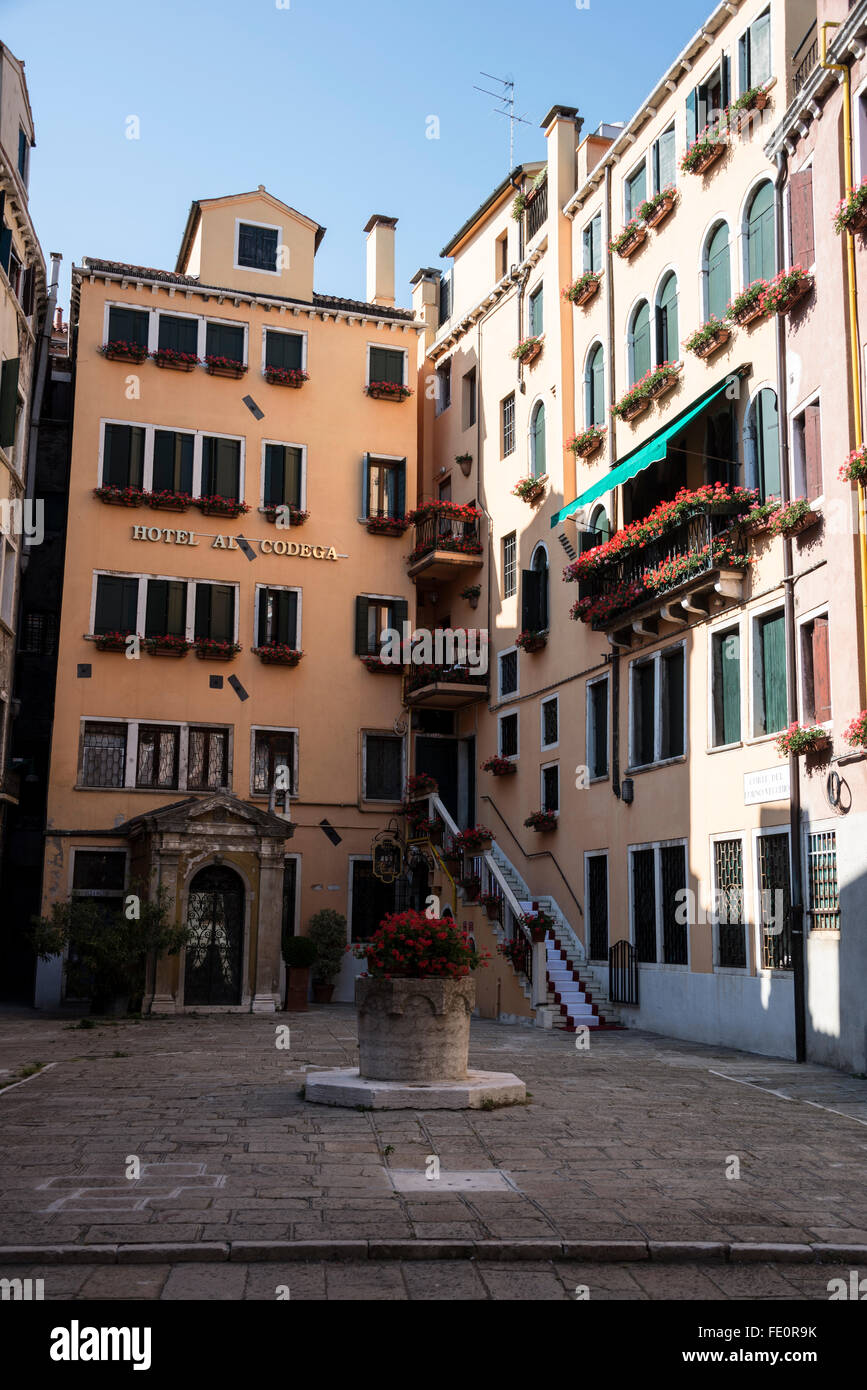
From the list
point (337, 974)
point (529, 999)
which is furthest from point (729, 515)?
point (337, 974)

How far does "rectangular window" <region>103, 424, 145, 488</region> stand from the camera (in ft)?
94.5

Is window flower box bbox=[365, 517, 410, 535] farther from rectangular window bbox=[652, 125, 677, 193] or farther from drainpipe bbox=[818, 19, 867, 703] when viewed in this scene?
drainpipe bbox=[818, 19, 867, 703]

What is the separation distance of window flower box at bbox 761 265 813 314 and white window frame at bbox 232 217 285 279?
1645 centimetres

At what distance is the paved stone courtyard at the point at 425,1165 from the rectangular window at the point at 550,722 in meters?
10.4

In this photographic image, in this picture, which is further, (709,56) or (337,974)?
(337,974)

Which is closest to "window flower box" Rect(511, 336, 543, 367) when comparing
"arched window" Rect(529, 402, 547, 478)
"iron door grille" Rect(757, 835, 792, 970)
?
"arched window" Rect(529, 402, 547, 478)

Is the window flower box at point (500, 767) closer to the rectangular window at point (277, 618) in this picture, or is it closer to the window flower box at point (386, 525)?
the rectangular window at point (277, 618)

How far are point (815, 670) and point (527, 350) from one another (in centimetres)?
1296

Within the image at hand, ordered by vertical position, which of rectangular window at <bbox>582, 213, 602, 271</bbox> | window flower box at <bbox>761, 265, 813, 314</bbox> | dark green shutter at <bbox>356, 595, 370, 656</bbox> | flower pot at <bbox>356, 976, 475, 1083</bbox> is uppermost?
rectangular window at <bbox>582, 213, 602, 271</bbox>

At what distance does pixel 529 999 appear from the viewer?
22359 millimetres

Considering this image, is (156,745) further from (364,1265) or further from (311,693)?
(364,1265)

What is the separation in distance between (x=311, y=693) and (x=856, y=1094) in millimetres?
17765

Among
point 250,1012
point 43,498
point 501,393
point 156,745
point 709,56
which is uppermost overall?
point 709,56
